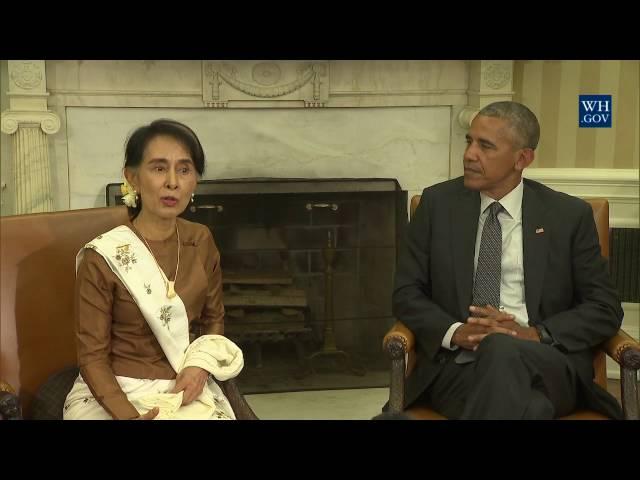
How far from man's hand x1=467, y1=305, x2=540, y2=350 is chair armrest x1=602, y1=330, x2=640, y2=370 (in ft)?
0.73

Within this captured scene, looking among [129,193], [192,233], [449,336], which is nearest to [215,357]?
[192,233]

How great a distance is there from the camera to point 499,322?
2574 mm

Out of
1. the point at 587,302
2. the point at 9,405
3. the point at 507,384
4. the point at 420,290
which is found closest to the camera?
the point at 9,405

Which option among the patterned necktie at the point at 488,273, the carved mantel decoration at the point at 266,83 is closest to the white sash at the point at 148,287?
the patterned necktie at the point at 488,273

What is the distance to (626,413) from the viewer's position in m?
2.55

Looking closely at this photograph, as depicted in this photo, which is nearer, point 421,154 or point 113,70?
point 113,70

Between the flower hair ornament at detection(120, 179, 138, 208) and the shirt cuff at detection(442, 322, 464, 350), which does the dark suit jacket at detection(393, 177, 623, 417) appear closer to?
the shirt cuff at detection(442, 322, 464, 350)

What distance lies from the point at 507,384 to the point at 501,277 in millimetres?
452

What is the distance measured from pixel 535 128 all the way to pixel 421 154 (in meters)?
1.89

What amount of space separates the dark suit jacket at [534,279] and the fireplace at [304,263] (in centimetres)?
173

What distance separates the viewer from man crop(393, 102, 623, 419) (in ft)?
8.56

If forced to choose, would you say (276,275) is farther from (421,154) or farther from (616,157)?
(616,157)

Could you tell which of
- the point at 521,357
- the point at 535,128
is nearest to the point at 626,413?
the point at 521,357

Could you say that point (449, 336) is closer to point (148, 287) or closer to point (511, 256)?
point (511, 256)
